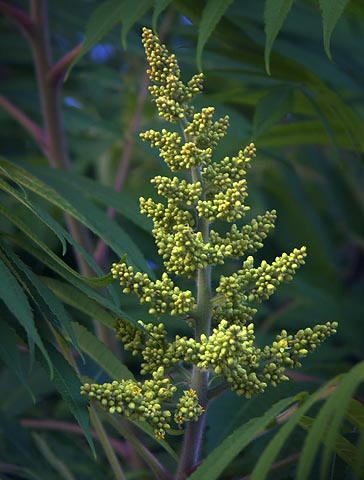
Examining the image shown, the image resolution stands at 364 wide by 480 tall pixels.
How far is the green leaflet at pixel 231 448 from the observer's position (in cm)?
86

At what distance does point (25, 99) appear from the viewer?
2.13 metres

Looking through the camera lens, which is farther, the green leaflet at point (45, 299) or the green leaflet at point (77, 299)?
the green leaflet at point (77, 299)

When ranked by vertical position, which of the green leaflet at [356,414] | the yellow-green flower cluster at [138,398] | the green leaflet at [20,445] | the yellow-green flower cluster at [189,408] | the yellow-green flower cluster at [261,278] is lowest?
the green leaflet at [356,414]

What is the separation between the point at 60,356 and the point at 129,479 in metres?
0.55

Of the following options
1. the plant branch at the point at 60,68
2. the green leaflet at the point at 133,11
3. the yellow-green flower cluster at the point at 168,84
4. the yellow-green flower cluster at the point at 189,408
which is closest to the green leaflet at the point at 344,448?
the yellow-green flower cluster at the point at 189,408

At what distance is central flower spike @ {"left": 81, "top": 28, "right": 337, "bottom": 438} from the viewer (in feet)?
3.07

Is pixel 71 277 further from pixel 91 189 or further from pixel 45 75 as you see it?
pixel 45 75

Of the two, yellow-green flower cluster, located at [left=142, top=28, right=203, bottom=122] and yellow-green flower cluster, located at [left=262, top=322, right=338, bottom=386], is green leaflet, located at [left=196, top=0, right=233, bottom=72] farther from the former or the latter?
yellow-green flower cluster, located at [left=262, top=322, right=338, bottom=386]

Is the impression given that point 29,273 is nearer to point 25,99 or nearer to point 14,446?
point 14,446

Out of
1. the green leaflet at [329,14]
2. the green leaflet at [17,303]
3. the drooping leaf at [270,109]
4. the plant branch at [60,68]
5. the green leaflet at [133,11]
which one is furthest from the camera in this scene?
the plant branch at [60,68]

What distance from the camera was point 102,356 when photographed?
115 centimetres

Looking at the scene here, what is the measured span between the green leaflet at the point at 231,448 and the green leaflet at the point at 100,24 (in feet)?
1.92

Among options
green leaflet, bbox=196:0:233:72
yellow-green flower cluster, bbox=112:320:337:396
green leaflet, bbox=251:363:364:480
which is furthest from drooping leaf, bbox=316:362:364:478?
green leaflet, bbox=196:0:233:72

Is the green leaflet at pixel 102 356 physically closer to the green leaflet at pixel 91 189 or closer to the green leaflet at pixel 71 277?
the green leaflet at pixel 71 277
